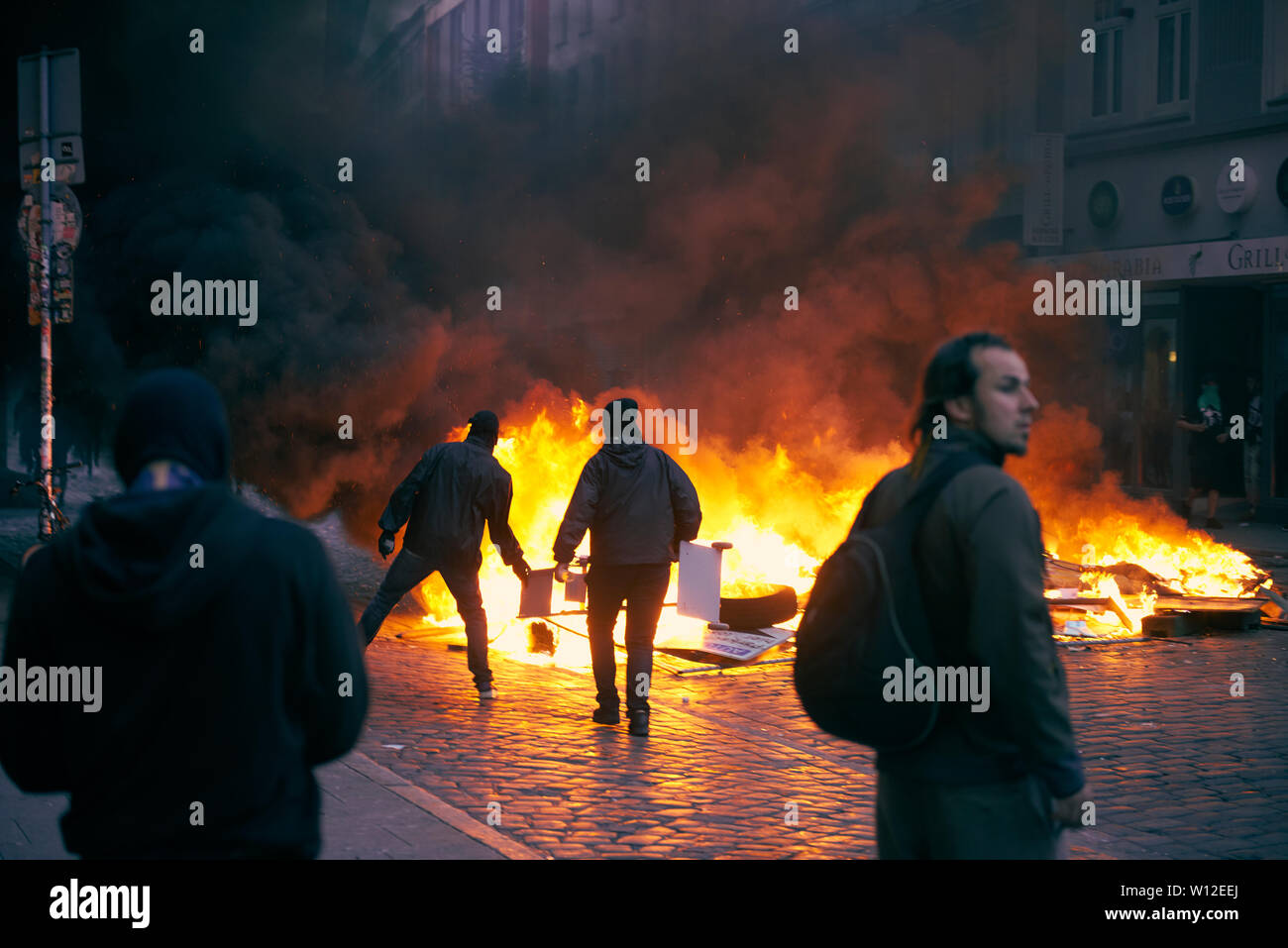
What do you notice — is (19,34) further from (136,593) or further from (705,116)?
(136,593)

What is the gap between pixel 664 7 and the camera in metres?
18.9

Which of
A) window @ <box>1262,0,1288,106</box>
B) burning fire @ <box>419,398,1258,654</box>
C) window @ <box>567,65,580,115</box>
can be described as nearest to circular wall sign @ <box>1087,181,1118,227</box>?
window @ <box>1262,0,1288,106</box>

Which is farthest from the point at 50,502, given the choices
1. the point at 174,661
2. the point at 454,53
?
the point at 454,53

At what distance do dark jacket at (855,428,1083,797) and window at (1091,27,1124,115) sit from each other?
62.9 ft

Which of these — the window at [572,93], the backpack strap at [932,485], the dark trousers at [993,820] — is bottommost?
the dark trousers at [993,820]

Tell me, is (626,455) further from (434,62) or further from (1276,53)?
(1276,53)

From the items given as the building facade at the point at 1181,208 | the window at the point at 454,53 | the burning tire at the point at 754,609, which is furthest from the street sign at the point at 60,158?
the building facade at the point at 1181,208

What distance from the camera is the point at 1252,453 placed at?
17922 millimetres

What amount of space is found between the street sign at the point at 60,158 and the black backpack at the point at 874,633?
885cm

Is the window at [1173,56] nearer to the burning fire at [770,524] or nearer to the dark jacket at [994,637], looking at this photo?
the burning fire at [770,524]

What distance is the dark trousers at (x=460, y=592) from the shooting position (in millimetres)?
7945

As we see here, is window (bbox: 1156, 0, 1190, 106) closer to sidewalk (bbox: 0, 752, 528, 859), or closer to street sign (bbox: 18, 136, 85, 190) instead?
street sign (bbox: 18, 136, 85, 190)

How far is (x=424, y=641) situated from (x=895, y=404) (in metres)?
7.59
